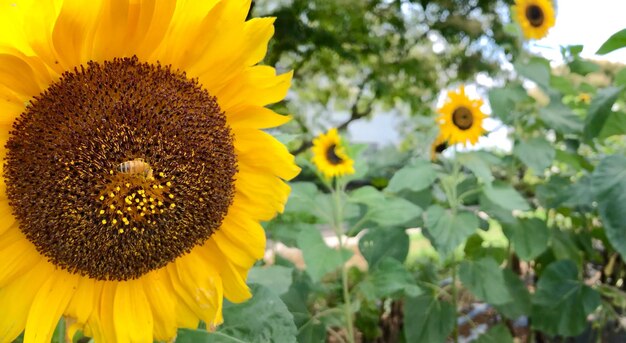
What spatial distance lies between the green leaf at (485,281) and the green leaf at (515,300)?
0.13 metres

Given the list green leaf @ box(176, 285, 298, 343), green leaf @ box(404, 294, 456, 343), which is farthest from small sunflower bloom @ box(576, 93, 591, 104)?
green leaf @ box(176, 285, 298, 343)

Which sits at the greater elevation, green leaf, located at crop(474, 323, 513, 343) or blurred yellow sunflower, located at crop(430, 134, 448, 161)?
blurred yellow sunflower, located at crop(430, 134, 448, 161)

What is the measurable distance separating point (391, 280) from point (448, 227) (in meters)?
0.23

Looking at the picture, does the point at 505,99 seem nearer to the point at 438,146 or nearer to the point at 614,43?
the point at 438,146

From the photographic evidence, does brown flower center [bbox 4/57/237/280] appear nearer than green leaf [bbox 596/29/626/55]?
Yes

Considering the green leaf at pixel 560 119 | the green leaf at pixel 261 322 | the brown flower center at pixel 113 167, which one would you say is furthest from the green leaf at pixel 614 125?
the brown flower center at pixel 113 167

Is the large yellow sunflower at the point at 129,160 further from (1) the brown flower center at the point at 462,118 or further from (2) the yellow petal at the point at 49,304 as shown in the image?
(1) the brown flower center at the point at 462,118

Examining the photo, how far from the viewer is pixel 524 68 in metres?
1.71

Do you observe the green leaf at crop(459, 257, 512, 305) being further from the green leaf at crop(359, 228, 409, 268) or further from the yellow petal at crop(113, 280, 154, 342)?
the yellow petal at crop(113, 280, 154, 342)

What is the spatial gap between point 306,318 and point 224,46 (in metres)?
0.82

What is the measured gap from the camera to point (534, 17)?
203 cm

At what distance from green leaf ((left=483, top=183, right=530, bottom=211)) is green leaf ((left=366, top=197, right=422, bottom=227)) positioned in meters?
0.22

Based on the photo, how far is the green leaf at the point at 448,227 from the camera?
54.6 inches

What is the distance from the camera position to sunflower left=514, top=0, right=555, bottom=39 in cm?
201
